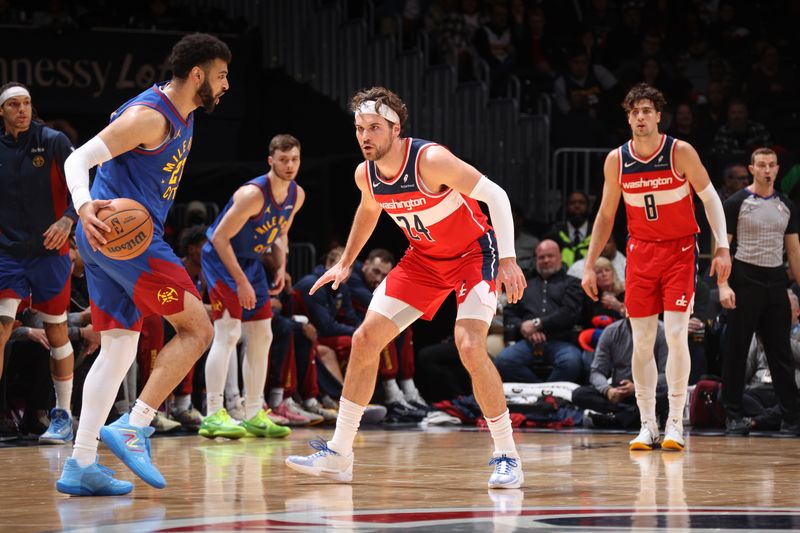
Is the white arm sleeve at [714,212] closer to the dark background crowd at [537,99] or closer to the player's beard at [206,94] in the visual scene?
the dark background crowd at [537,99]

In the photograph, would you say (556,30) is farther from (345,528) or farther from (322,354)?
(345,528)

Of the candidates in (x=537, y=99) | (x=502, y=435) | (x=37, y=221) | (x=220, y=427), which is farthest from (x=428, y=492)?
(x=537, y=99)

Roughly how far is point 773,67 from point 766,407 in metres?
5.60

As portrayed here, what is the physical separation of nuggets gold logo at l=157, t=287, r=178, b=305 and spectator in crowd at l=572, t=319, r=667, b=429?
201 inches

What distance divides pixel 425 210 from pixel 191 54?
4.16ft

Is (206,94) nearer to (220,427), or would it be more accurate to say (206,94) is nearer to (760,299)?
(220,427)

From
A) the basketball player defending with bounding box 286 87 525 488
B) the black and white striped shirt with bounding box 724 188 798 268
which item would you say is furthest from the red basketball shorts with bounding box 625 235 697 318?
the basketball player defending with bounding box 286 87 525 488

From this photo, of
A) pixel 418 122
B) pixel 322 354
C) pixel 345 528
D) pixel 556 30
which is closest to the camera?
pixel 345 528

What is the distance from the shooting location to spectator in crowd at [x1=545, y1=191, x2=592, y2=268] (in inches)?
459

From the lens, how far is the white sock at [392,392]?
1073 cm

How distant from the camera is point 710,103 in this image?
13.4 meters

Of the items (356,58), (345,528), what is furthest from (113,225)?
(356,58)

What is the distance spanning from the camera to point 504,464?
5562 mm

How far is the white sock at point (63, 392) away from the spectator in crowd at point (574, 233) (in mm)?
5158
